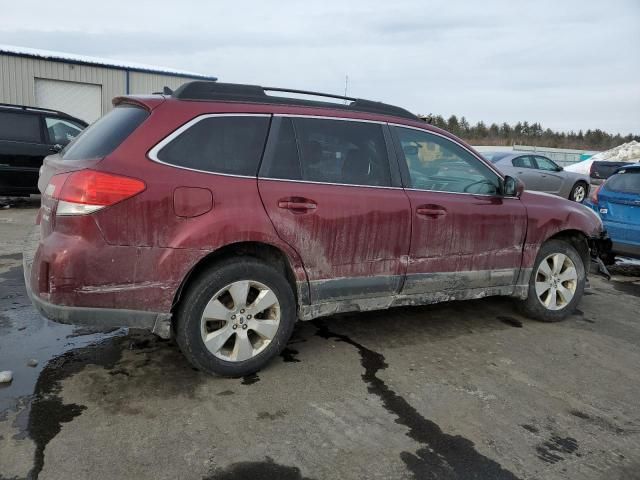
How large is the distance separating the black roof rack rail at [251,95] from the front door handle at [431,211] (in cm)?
82

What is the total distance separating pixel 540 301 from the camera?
496 centimetres

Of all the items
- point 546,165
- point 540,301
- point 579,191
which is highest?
point 546,165

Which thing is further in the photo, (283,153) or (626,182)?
(626,182)

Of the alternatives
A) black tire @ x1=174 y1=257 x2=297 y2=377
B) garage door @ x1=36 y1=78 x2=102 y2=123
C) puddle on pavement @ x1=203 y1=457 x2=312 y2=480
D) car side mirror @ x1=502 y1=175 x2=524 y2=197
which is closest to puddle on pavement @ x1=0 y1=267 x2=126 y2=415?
black tire @ x1=174 y1=257 x2=297 y2=377

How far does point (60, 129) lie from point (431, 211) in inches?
346

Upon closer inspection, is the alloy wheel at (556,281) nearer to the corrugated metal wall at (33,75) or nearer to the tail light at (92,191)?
the tail light at (92,191)

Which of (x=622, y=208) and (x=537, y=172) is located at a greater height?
(x=537, y=172)

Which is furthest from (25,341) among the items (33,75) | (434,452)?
(33,75)

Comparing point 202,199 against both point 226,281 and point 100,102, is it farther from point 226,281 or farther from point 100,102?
point 100,102

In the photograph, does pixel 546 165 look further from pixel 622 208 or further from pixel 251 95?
pixel 251 95

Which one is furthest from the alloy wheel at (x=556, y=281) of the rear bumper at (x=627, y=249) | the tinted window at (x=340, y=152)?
the rear bumper at (x=627, y=249)

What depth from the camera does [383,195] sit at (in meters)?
3.95

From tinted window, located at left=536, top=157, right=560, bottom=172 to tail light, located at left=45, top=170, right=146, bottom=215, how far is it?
1408cm

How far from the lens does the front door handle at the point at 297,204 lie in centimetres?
354
